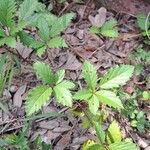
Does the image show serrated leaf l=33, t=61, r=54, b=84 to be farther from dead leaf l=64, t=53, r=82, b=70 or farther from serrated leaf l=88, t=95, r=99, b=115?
dead leaf l=64, t=53, r=82, b=70

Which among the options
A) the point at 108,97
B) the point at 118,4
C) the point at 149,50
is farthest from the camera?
the point at 118,4

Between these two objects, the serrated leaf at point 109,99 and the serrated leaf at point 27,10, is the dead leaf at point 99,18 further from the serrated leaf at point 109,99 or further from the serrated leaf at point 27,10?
the serrated leaf at point 109,99

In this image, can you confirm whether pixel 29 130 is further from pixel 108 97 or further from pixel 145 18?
pixel 145 18

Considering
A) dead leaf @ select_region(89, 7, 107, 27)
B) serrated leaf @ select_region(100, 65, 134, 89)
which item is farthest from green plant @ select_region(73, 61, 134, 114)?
dead leaf @ select_region(89, 7, 107, 27)

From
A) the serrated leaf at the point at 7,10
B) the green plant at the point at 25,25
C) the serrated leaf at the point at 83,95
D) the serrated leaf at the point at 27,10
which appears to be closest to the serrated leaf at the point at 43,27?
the green plant at the point at 25,25

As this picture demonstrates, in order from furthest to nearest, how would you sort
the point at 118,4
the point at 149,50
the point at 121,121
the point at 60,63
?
the point at 118,4 < the point at 149,50 < the point at 60,63 < the point at 121,121

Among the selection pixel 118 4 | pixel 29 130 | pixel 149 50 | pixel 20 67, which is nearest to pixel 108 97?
pixel 29 130

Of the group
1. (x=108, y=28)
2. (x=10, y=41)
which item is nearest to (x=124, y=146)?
(x=10, y=41)
